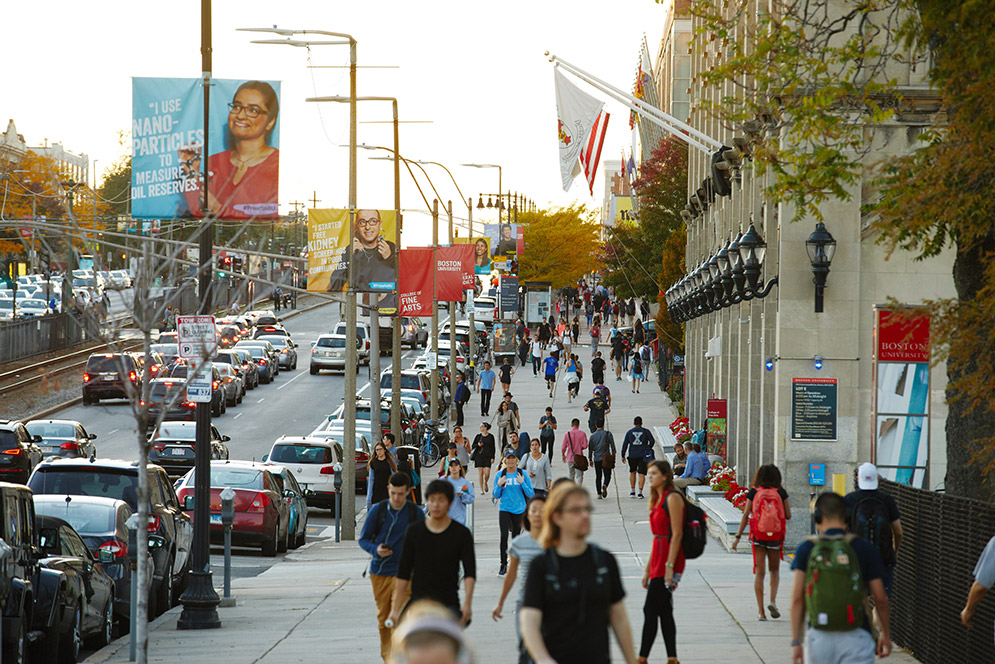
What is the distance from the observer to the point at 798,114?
12.6m

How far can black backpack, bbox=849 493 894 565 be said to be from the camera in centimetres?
1155

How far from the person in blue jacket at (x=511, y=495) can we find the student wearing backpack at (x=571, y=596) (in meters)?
10.8

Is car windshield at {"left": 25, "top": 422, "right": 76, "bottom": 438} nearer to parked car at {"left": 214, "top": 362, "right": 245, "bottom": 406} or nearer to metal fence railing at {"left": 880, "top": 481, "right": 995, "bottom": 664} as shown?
parked car at {"left": 214, "top": 362, "right": 245, "bottom": 406}

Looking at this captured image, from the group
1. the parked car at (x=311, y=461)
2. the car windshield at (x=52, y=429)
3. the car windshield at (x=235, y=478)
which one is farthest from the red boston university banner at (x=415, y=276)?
the car windshield at (x=235, y=478)

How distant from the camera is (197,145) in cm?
1508

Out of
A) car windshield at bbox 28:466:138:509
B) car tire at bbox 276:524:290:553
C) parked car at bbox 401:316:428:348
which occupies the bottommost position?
car tire at bbox 276:524:290:553

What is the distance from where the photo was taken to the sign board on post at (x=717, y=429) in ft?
92.1

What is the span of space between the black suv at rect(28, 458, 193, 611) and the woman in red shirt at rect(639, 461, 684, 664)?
7.21 meters

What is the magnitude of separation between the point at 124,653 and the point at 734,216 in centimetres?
1702

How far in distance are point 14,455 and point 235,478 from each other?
8301mm

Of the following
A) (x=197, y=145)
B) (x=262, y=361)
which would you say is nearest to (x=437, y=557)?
(x=197, y=145)

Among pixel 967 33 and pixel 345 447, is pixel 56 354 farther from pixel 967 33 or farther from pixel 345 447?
pixel 967 33

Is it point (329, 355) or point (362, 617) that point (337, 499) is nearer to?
point (362, 617)

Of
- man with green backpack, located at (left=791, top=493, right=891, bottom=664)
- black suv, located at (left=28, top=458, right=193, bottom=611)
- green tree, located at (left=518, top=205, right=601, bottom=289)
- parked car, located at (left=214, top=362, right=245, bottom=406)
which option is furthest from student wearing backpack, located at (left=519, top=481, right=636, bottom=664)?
green tree, located at (left=518, top=205, right=601, bottom=289)
